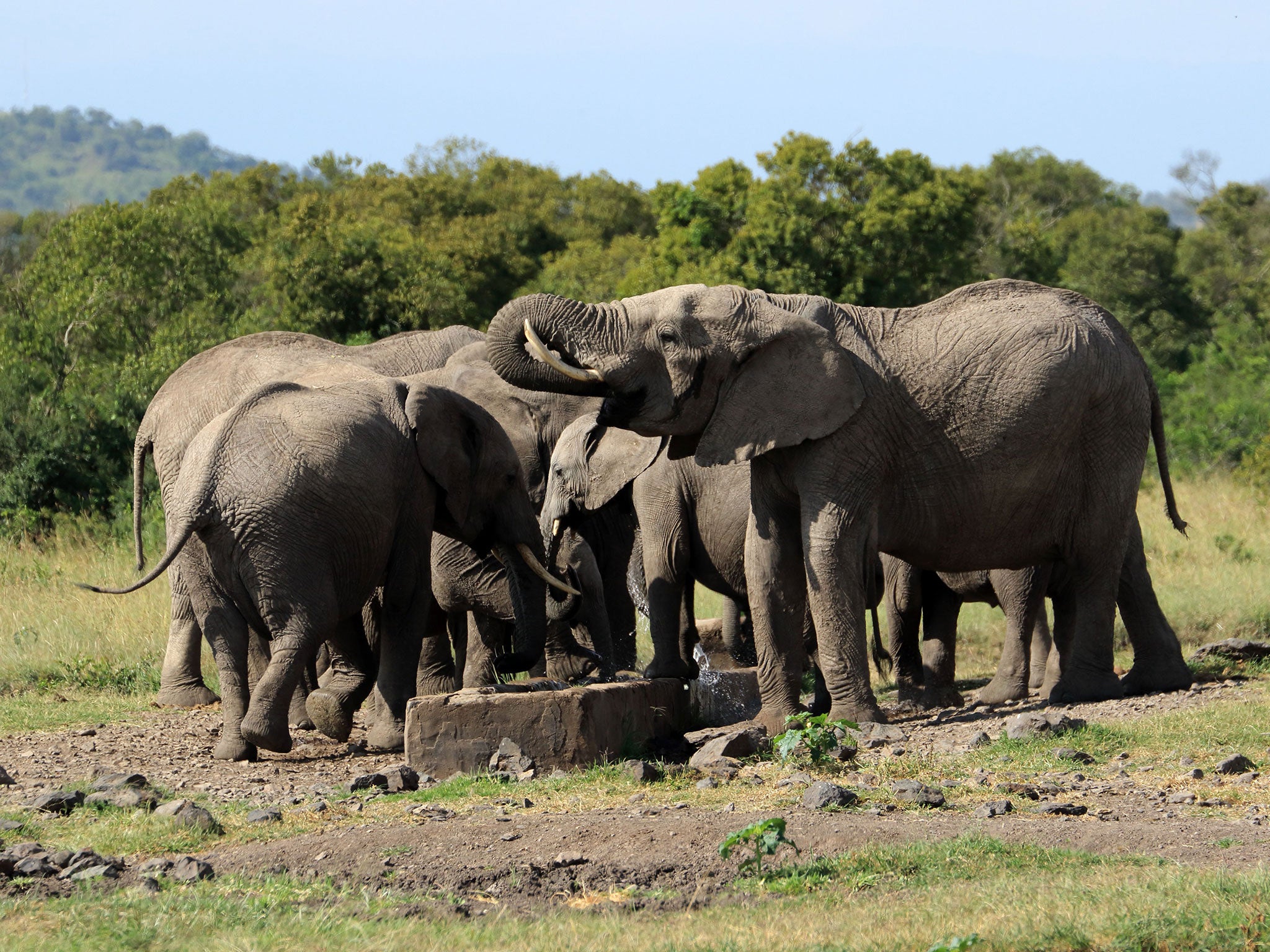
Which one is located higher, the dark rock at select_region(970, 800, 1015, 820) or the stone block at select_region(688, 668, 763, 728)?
the stone block at select_region(688, 668, 763, 728)

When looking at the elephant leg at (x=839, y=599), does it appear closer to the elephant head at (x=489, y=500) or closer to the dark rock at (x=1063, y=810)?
the elephant head at (x=489, y=500)

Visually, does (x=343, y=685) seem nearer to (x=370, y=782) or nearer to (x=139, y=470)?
(x=370, y=782)

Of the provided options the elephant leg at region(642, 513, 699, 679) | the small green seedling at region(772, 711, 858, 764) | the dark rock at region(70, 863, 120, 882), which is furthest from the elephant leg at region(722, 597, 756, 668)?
the dark rock at region(70, 863, 120, 882)

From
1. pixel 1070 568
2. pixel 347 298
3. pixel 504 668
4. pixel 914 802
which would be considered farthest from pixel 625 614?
pixel 347 298

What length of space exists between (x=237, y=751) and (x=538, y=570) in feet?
6.47

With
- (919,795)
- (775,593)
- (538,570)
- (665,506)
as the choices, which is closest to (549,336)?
(538,570)

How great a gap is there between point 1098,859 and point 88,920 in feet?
10.6

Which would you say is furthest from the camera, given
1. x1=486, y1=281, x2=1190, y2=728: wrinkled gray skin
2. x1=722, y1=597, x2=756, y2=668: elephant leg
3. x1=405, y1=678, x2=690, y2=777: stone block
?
x1=722, y1=597, x2=756, y2=668: elephant leg

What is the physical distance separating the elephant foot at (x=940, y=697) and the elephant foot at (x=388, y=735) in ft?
11.4

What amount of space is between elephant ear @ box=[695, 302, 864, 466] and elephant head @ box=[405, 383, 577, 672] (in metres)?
1.45

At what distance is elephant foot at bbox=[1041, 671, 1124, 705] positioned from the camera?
9.47 meters

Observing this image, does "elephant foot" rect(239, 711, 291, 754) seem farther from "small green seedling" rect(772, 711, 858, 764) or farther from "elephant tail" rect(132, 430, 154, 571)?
"elephant tail" rect(132, 430, 154, 571)

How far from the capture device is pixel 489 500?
957cm

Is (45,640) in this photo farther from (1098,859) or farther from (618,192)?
(618,192)
